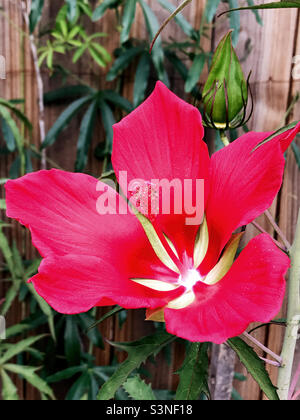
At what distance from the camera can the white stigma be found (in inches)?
→ 8.3

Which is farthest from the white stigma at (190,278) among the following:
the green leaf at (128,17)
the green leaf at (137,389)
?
the green leaf at (128,17)

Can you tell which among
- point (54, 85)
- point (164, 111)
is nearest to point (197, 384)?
point (164, 111)

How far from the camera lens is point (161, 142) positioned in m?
0.20

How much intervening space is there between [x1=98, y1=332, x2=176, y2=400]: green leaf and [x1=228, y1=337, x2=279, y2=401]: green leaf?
0.05 m

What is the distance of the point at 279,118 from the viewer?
347mm

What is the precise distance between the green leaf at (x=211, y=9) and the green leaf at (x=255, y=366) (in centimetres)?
34

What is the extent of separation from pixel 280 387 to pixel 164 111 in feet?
0.47

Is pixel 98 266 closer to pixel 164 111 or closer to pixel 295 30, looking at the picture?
pixel 164 111

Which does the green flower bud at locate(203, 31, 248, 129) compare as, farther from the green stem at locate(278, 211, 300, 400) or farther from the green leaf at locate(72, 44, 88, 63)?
the green leaf at locate(72, 44, 88, 63)

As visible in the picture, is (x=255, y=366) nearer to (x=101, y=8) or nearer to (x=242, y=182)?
(x=242, y=182)

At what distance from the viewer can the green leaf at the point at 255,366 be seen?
0.62ft

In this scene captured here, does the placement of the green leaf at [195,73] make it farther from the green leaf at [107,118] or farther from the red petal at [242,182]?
the red petal at [242,182]

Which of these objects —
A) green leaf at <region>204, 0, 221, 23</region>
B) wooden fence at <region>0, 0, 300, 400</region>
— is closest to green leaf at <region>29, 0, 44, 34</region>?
wooden fence at <region>0, 0, 300, 400</region>
